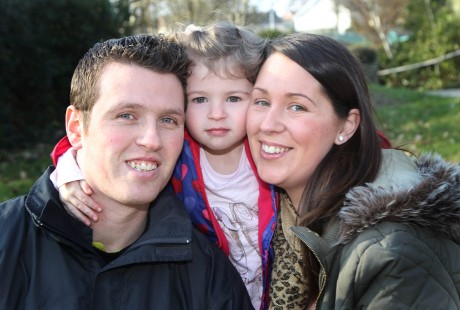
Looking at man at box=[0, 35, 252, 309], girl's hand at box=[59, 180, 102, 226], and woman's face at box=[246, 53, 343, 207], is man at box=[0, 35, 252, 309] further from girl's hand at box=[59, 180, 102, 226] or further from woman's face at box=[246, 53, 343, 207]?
woman's face at box=[246, 53, 343, 207]

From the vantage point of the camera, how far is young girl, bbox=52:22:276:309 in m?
3.62

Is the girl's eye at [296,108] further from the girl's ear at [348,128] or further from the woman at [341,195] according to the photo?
the girl's ear at [348,128]

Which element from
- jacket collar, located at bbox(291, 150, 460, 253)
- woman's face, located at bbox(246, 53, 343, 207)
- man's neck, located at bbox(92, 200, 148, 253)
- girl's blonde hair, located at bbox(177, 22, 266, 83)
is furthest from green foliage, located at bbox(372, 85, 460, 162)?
man's neck, located at bbox(92, 200, 148, 253)

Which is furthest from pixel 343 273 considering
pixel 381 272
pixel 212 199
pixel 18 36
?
pixel 18 36

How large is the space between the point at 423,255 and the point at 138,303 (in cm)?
143

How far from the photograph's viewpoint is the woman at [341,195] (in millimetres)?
2445

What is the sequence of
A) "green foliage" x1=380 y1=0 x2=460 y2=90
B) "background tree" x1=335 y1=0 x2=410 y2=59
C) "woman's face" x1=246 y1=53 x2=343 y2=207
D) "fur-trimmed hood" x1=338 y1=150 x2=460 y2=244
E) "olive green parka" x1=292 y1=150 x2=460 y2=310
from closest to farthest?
"olive green parka" x1=292 y1=150 x2=460 y2=310
"fur-trimmed hood" x1=338 y1=150 x2=460 y2=244
"woman's face" x1=246 y1=53 x2=343 y2=207
"green foliage" x1=380 y1=0 x2=460 y2=90
"background tree" x1=335 y1=0 x2=410 y2=59

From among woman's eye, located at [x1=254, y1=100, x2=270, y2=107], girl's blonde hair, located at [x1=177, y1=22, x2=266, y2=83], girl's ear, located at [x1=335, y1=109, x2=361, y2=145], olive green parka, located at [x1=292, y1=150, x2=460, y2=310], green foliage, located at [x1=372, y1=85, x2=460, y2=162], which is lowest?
green foliage, located at [x1=372, y1=85, x2=460, y2=162]

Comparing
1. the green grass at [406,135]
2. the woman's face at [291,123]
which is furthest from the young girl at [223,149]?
the green grass at [406,135]

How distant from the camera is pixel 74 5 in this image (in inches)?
426

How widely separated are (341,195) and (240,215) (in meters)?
0.90

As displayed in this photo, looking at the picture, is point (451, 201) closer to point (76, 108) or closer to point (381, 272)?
point (381, 272)

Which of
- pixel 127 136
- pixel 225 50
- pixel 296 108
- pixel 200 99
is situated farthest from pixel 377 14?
pixel 127 136

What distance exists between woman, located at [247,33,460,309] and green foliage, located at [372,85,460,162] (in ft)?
12.9
